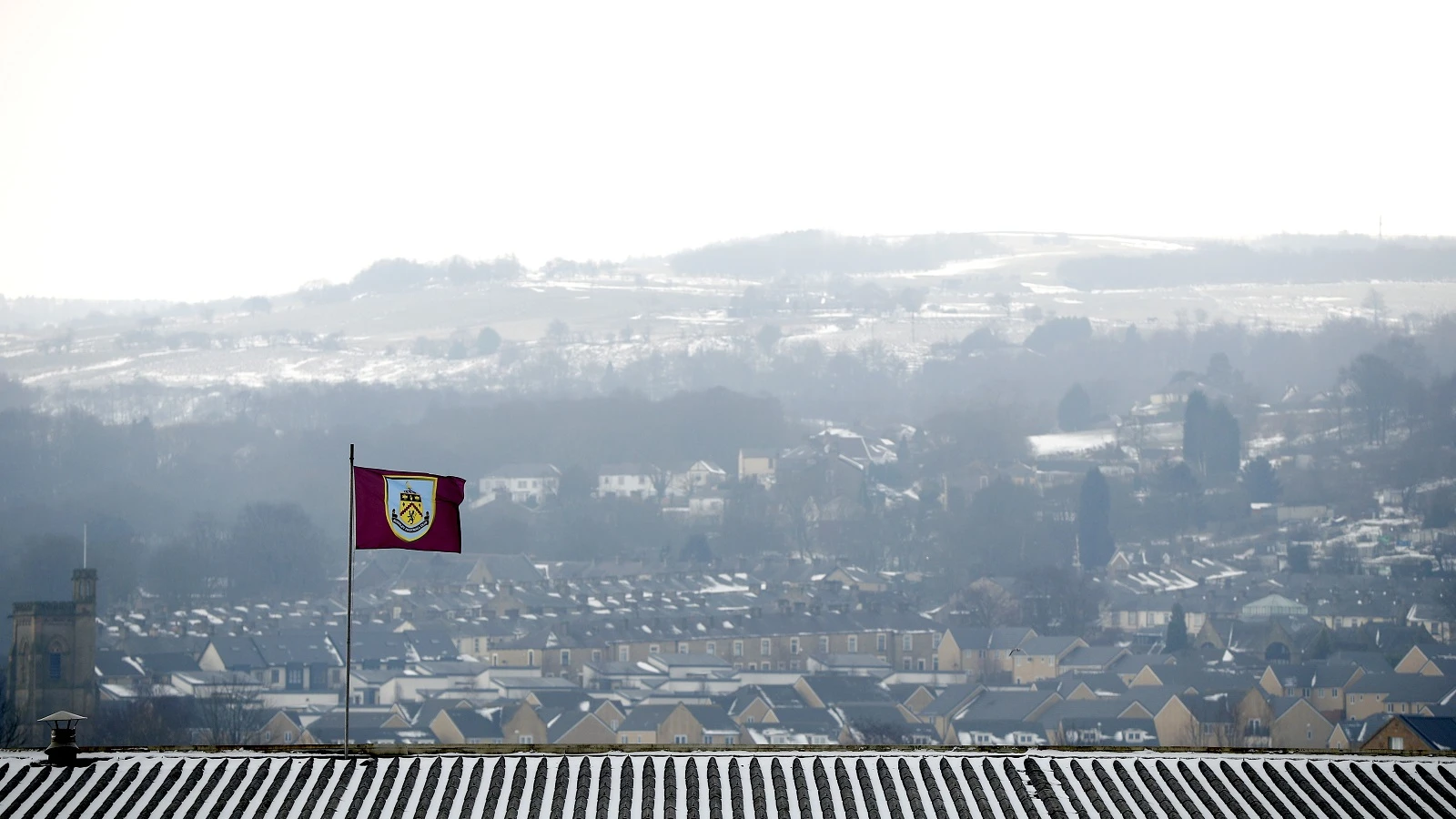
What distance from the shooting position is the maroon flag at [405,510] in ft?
79.5

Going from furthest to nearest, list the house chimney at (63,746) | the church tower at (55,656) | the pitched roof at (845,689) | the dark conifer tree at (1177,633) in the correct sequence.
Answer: the dark conifer tree at (1177,633), the pitched roof at (845,689), the church tower at (55,656), the house chimney at (63,746)

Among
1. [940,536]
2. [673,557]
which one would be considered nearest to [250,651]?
[673,557]

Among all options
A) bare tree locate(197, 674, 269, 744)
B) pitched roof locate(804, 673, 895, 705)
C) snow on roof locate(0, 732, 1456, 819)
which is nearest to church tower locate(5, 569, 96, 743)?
bare tree locate(197, 674, 269, 744)

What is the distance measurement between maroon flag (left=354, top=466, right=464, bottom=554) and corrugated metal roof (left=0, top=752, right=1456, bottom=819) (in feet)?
8.60

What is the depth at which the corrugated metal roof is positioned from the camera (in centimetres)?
2161

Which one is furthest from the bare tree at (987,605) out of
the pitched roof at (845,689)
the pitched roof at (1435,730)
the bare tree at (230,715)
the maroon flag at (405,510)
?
the maroon flag at (405,510)

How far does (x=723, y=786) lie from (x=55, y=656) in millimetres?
90796

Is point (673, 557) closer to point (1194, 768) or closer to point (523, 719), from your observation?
point (523, 719)

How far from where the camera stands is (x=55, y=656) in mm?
106625

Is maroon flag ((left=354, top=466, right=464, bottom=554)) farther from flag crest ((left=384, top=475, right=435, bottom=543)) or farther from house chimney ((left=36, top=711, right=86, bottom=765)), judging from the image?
house chimney ((left=36, top=711, right=86, bottom=765))

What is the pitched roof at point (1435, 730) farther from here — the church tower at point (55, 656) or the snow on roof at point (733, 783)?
the church tower at point (55, 656)

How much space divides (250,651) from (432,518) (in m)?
112

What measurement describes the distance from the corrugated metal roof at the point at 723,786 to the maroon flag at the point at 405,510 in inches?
103

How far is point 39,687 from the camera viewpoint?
10388 cm
